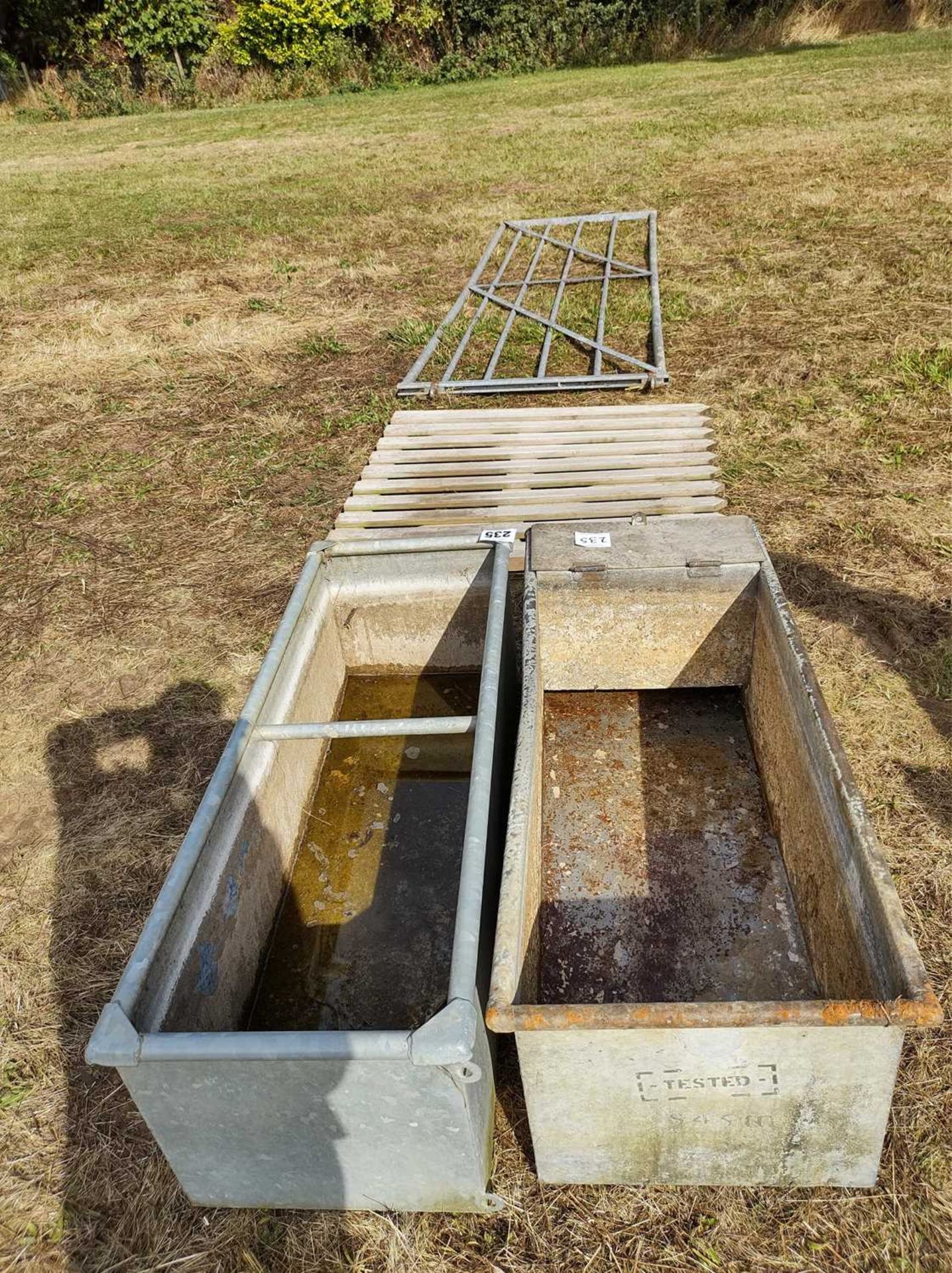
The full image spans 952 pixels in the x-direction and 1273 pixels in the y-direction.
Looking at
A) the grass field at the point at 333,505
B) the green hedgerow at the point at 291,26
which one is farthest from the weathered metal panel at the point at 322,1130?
the green hedgerow at the point at 291,26

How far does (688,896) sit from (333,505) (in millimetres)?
3003

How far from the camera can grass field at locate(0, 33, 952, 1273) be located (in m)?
1.87

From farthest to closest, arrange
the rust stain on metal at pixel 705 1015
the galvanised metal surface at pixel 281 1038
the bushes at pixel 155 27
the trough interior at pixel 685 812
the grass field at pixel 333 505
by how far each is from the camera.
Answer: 1. the bushes at pixel 155 27
2. the trough interior at pixel 685 812
3. the grass field at pixel 333 505
4. the galvanised metal surface at pixel 281 1038
5. the rust stain on metal at pixel 705 1015

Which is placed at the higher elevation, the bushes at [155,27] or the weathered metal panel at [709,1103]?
the bushes at [155,27]

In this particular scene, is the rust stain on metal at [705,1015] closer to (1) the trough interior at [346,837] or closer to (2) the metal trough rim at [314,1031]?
(2) the metal trough rim at [314,1031]

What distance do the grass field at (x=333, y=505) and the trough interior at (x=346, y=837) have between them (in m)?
0.45

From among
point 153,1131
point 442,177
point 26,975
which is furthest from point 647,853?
point 442,177

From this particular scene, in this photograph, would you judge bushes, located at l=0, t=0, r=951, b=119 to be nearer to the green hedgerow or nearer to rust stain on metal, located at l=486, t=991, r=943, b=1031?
the green hedgerow

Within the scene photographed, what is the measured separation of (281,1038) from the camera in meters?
1.54

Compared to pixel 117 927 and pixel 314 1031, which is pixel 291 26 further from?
pixel 314 1031

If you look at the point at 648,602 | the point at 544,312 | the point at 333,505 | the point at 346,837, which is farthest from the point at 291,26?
the point at 346,837

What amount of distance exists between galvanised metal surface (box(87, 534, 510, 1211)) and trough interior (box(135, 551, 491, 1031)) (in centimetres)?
1

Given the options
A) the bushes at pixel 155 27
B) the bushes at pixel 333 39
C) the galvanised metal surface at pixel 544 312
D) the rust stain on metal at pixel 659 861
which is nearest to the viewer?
the rust stain on metal at pixel 659 861

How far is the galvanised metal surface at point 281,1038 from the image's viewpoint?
5.07ft
